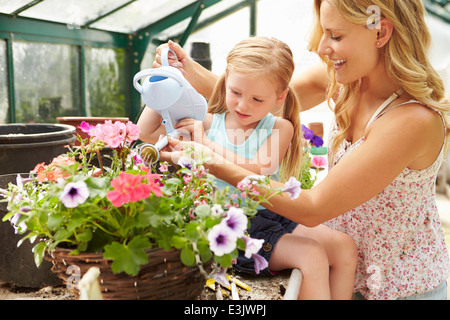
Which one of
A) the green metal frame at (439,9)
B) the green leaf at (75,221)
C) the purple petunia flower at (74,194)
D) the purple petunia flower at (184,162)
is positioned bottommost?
the green leaf at (75,221)

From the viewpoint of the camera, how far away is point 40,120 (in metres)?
4.30

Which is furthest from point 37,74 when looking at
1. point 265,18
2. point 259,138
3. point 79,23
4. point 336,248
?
point 336,248

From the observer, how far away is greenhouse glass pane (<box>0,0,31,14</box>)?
143 inches

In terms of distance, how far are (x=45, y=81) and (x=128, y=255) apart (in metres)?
4.10

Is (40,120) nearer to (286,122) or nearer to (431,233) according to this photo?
(286,122)

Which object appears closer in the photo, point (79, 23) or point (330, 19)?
point (330, 19)

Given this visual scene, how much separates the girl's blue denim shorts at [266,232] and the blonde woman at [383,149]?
3.1 inches

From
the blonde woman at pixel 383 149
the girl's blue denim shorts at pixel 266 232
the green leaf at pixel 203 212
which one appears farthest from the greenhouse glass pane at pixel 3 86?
the green leaf at pixel 203 212

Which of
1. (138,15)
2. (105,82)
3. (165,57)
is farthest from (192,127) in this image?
→ (138,15)

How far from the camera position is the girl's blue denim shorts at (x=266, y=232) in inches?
41.6

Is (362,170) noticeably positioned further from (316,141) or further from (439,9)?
(439,9)

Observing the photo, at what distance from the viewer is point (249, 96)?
3.90ft

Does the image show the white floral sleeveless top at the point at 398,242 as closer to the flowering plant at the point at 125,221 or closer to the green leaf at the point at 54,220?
the flowering plant at the point at 125,221
